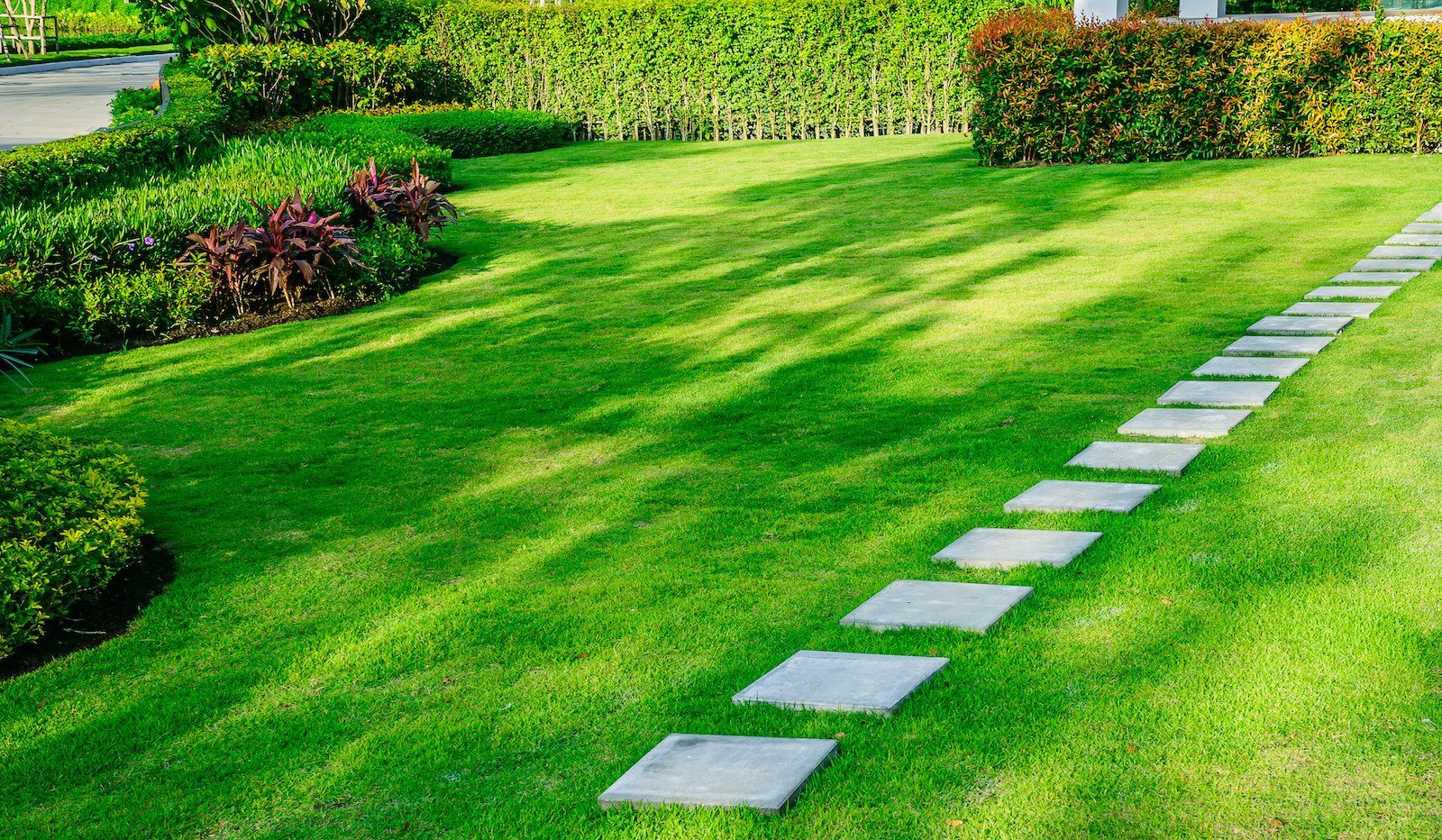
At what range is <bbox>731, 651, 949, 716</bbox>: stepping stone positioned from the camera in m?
3.60

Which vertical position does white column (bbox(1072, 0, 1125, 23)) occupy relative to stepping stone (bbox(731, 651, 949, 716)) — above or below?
above

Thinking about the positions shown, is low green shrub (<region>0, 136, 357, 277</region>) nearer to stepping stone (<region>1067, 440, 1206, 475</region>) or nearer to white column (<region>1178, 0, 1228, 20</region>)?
stepping stone (<region>1067, 440, 1206, 475</region>)

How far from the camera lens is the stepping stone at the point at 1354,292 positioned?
28.0 feet

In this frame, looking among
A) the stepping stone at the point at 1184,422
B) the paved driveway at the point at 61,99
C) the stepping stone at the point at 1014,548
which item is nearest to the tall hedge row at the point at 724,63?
the paved driveway at the point at 61,99

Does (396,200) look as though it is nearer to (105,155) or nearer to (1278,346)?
(105,155)

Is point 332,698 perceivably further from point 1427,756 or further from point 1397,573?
point 1397,573

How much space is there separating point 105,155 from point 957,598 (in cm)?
1135

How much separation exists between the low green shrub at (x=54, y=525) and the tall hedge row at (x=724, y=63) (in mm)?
16307

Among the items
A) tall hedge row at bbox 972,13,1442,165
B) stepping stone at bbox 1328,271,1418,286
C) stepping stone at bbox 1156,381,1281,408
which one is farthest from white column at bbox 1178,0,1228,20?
stepping stone at bbox 1156,381,1281,408

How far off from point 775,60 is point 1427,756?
62.4 feet

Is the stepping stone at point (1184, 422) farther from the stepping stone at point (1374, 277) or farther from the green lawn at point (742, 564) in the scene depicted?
the stepping stone at point (1374, 277)

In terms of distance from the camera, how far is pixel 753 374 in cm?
773

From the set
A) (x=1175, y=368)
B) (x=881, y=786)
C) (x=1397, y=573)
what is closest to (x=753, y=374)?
(x=1175, y=368)

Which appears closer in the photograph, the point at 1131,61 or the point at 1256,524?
the point at 1256,524
